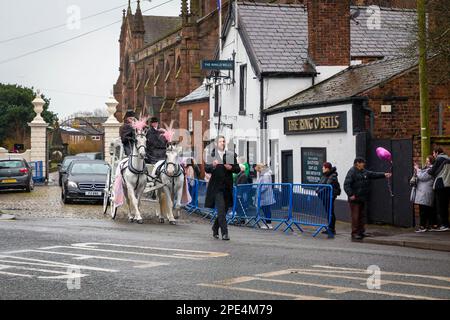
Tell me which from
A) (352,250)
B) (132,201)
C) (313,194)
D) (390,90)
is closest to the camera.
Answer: (352,250)

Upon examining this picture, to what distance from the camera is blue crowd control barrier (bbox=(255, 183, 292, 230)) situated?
2033 cm

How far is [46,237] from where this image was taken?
15.8 m

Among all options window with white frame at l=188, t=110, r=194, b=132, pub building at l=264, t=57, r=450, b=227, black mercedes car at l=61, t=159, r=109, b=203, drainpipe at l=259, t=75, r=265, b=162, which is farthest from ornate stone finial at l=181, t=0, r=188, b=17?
black mercedes car at l=61, t=159, r=109, b=203

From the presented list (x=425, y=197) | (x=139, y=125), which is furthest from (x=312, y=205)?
(x=139, y=125)

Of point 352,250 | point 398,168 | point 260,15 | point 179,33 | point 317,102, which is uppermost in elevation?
point 179,33

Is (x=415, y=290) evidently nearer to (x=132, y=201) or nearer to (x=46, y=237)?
(x=46, y=237)

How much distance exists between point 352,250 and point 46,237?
20.0 ft

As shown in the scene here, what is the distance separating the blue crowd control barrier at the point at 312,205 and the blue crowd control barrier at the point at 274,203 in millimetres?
163

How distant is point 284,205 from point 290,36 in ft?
44.2

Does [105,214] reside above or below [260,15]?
below

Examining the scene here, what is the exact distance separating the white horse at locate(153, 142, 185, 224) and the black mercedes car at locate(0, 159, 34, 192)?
50.5 ft

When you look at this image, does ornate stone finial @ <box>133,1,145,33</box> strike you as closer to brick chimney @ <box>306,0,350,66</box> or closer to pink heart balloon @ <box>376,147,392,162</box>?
brick chimney @ <box>306,0,350,66</box>

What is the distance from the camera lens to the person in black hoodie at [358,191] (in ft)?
58.9
